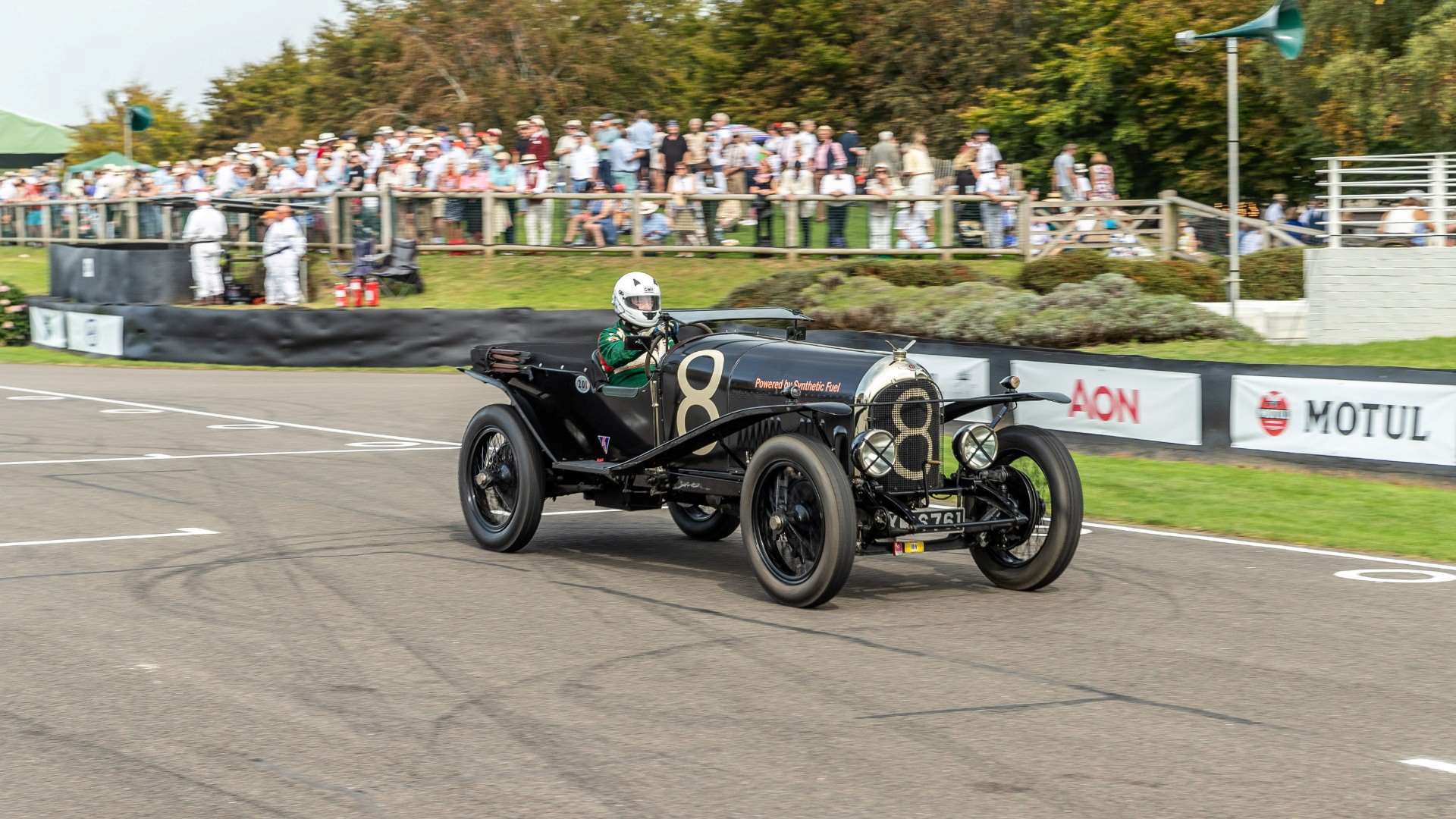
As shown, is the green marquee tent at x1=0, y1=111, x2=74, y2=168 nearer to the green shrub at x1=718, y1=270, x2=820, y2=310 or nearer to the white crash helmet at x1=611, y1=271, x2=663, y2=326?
the green shrub at x1=718, y1=270, x2=820, y2=310

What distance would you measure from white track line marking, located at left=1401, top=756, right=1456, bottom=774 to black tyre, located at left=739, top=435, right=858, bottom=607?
270cm

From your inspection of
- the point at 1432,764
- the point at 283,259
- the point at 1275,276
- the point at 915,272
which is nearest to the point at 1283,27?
the point at 1275,276

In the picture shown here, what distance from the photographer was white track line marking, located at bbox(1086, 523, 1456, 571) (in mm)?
9469

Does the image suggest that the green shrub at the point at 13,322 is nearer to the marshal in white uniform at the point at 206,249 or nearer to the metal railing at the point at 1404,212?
the marshal in white uniform at the point at 206,249

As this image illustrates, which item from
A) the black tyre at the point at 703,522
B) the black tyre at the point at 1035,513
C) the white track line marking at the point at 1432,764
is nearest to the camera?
the white track line marking at the point at 1432,764

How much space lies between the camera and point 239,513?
427 inches

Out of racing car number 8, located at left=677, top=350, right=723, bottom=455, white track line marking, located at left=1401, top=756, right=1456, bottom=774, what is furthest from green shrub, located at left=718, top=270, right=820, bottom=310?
white track line marking, located at left=1401, top=756, right=1456, bottom=774

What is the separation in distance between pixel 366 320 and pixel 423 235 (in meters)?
4.31

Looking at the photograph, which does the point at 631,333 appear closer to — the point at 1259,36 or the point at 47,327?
the point at 1259,36

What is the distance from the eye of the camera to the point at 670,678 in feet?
20.9

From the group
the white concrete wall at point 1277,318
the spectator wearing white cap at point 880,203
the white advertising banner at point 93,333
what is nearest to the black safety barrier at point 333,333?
the white advertising banner at point 93,333

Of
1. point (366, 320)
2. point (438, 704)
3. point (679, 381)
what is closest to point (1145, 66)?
point (366, 320)

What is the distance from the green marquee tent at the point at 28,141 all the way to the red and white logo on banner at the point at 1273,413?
8489cm

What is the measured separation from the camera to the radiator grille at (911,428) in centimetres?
800
